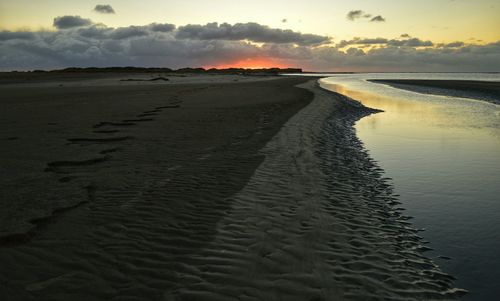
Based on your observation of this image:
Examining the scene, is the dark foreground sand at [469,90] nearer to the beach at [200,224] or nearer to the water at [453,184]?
the water at [453,184]

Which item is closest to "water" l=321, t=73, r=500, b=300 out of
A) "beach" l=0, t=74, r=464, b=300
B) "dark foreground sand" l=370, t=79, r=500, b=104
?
"beach" l=0, t=74, r=464, b=300

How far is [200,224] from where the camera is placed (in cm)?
731

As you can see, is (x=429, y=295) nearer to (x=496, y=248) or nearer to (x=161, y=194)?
(x=496, y=248)

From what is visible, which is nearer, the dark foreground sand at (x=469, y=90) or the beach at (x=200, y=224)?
the beach at (x=200, y=224)

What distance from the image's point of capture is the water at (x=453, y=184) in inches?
255

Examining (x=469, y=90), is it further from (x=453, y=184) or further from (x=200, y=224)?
(x=200, y=224)

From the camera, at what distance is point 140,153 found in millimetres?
12680

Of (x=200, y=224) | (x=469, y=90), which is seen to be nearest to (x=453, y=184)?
(x=200, y=224)

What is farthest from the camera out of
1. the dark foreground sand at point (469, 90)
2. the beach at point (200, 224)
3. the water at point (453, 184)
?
the dark foreground sand at point (469, 90)

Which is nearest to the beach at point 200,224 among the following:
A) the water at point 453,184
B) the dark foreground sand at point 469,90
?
the water at point 453,184

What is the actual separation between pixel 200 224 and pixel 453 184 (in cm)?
722

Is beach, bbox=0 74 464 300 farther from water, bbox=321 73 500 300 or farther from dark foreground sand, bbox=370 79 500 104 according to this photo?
dark foreground sand, bbox=370 79 500 104

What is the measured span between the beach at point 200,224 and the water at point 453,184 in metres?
0.41

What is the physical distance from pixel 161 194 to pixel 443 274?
5620mm
